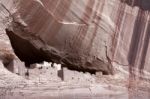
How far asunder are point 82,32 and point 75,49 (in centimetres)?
39

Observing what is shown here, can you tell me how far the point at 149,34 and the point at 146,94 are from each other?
1.22 meters

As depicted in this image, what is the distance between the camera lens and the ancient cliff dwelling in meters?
6.55

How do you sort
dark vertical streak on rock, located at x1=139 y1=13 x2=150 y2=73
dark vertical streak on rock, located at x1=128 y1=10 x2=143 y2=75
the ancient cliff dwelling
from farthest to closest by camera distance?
dark vertical streak on rock, located at x1=139 y1=13 x2=150 y2=73, dark vertical streak on rock, located at x1=128 y1=10 x2=143 y2=75, the ancient cliff dwelling

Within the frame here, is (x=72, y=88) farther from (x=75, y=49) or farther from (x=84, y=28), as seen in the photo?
(x=84, y=28)

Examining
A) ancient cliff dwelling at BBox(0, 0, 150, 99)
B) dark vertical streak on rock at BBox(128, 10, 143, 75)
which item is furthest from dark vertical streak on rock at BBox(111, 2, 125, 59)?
dark vertical streak on rock at BBox(128, 10, 143, 75)

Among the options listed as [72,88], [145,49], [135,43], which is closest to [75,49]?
[72,88]

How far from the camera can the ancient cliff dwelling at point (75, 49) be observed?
21.5 ft

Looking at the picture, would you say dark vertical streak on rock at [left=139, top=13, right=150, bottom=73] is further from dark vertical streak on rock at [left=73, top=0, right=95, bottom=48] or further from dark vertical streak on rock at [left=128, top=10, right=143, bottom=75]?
dark vertical streak on rock at [left=73, top=0, right=95, bottom=48]

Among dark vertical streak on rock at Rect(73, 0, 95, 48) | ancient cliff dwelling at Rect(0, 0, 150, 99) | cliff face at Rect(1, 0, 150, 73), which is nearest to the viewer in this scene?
ancient cliff dwelling at Rect(0, 0, 150, 99)

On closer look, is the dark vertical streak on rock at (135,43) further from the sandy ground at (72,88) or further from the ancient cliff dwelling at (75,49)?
the sandy ground at (72,88)

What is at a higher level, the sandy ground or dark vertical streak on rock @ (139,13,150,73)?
dark vertical streak on rock @ (139,13,150,73)

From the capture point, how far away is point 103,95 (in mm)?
7656

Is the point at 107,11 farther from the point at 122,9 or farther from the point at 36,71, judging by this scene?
the point at 36,71

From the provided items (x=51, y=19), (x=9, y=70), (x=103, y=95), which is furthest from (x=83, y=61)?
(x=9, y=70)
